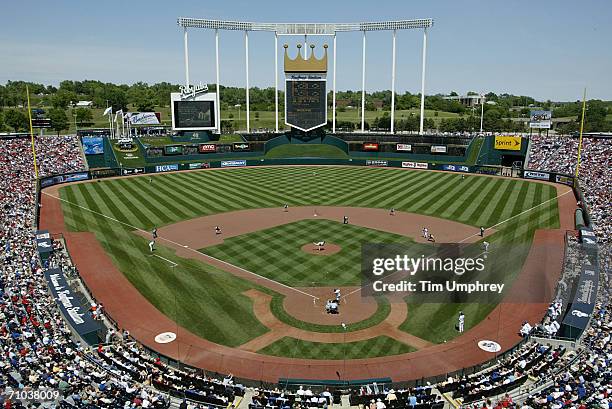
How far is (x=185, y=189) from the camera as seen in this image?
64.1 m

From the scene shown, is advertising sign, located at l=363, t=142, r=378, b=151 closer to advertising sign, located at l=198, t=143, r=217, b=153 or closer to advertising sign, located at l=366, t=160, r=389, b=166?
advertising sign, located at l=366, t=160, r=389, b=166

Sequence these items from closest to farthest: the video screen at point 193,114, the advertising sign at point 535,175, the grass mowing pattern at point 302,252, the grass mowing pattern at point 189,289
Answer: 1. the grass mowing pattern at point 189,289
2. the grass mowing pattern at point 302,252
3. the advertising sign at point 535,175
4. the video screen at point 193,114

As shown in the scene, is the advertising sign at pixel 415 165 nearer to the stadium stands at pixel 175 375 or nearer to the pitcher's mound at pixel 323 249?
the pitcher's mound at pixel 323 249

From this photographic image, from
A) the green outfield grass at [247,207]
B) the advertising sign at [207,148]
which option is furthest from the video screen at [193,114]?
the green outfield grass at [247,207]

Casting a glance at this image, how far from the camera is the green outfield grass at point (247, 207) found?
90.0 ft

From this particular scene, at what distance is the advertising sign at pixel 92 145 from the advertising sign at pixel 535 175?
2747 inches

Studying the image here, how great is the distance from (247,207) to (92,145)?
39600 millimetres

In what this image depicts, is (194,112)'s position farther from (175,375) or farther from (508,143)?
(175,375)

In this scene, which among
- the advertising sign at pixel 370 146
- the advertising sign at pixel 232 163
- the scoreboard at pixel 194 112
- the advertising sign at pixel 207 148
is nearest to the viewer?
the advertising sign at pixel 232 163

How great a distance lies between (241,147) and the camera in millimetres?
90812

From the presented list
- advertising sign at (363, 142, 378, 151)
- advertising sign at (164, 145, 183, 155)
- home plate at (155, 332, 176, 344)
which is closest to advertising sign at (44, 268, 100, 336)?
home plate at (155, 332, 176, 344)

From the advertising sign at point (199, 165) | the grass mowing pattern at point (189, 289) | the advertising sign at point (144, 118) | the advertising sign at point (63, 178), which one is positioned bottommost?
the grass mowing pattern at point (189, 289)

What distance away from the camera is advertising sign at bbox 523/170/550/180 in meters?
69.9

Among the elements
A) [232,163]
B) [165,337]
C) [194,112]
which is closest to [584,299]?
[165,337]
